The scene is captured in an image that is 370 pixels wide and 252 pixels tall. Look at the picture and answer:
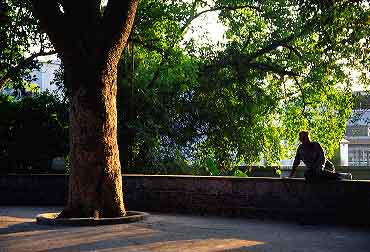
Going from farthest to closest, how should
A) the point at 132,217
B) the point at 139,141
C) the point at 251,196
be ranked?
the point at 139,141, the point at 251,196, the point at 132,217

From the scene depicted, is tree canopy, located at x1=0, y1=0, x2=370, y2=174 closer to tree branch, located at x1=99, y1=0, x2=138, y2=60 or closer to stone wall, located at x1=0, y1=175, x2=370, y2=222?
stone wall, located at x1=0, y1=175, x2=370, y2=222

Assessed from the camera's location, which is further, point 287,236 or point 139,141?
point 139,141

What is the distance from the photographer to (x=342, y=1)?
11633mm

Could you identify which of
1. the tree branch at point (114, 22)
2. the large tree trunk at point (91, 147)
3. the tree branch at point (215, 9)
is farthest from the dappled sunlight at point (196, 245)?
the tree branch at point (215, 9)

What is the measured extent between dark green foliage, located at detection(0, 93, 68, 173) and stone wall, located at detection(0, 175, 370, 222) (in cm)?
267

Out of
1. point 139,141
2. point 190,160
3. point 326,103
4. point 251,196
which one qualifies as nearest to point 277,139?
point 326,103

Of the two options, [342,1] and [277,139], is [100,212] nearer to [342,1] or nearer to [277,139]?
[342,1]

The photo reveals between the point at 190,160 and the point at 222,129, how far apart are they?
1758 millimetres

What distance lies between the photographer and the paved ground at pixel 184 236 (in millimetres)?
7828

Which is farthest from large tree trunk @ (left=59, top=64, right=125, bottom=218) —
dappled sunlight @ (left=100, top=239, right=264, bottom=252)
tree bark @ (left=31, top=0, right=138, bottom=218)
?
dappled sunlight @ (left=100, top=239, right=264, bottom=252)

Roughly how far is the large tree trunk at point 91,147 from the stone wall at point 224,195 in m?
2.40

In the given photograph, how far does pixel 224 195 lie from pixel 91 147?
3.21 m

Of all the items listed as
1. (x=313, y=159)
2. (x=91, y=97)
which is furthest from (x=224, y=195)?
(x=91, y=97)

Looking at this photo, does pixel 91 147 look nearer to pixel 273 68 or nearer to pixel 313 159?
pixel 313 159
